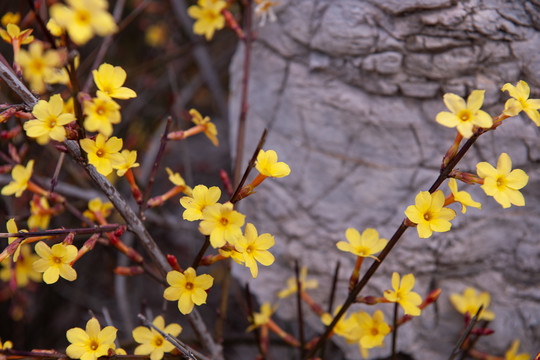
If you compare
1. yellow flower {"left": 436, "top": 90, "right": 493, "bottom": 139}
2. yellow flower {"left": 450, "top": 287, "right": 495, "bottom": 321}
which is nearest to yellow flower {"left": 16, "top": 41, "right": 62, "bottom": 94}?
yellow flower {"left": 436, "top": 90, "right": 493, "bottom": 139}

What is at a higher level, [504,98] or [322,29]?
[322,29]

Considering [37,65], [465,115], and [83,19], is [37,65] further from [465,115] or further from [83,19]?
[465,115]

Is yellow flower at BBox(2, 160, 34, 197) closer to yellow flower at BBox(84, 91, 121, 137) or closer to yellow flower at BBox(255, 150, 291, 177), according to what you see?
yellow flower at BBox(84, 91, 121, 137)

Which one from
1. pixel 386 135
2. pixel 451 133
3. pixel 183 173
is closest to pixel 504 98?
pixel 451 133

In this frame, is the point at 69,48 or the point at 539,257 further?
the point at 539,257

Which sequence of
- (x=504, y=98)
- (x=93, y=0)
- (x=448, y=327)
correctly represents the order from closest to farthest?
(x=93, y=0) < (x=504, y=98) < (x=448, y=327)

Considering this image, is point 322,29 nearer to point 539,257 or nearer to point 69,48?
point 69,48

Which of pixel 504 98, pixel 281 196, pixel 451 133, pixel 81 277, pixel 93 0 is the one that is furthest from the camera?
pixel 81 277

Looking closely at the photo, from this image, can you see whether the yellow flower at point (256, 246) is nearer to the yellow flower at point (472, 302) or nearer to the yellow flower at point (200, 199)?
the yellow flower at point (200, 199)
